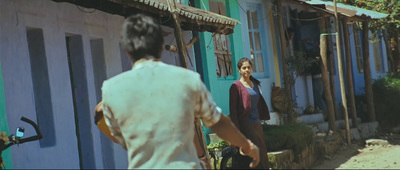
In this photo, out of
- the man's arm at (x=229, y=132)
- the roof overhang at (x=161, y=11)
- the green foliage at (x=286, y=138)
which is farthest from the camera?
the green foliage at (x=286, y=138)

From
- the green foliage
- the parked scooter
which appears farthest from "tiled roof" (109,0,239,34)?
the parked scooter

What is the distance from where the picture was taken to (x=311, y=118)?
17.5 m

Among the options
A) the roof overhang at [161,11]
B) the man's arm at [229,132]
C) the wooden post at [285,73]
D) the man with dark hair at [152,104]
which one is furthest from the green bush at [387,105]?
the man with dark hair at [152,104]

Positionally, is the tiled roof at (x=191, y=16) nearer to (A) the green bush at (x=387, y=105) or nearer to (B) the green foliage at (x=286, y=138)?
(B) the green foliage at (x=286, y=138)

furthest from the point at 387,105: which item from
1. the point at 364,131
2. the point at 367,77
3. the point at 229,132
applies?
the point at 229,132

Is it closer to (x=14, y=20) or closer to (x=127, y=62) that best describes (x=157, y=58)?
(x=14, y=20)

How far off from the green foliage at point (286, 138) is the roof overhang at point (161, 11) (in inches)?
71.9

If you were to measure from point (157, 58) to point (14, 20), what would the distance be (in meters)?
5.32

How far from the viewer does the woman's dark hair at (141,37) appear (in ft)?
11.2

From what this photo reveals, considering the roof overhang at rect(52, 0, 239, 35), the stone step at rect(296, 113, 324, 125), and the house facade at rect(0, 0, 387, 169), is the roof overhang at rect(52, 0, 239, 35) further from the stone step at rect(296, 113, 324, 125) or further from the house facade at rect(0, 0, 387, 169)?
the stone step at rect(296, 113, 324, 125)

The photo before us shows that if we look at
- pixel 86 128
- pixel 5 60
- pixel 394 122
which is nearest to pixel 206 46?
pixel 86 128

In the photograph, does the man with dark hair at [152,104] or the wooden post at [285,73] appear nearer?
the man with dark hair at [152,104]

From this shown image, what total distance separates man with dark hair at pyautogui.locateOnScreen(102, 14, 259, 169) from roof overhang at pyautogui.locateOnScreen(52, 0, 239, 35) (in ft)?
18.0

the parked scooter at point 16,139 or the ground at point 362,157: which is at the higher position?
the parked scooter at point 16,139
